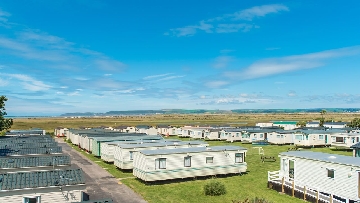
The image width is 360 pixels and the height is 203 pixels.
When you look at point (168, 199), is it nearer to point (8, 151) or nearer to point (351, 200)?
point (351, 200)

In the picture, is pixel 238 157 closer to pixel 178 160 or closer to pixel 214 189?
pixel 178 160

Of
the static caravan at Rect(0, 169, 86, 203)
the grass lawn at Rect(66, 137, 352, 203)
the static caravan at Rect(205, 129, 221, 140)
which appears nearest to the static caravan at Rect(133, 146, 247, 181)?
the grass lawn at Rect(66, 137, 352, 203)

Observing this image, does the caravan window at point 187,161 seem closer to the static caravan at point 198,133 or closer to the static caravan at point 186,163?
the static caravan at point 186,163

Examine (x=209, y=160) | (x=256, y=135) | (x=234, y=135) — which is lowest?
(x=209, y=160)

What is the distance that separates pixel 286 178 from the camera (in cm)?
2730

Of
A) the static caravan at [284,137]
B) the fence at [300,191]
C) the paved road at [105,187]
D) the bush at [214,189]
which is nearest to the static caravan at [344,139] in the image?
the static caravan at [284,137]

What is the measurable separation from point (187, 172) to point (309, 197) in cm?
1103

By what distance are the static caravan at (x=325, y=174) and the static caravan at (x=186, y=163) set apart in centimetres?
549

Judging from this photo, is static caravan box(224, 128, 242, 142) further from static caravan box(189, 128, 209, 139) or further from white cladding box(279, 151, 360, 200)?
white cladding box(279, 151, 360, 200)

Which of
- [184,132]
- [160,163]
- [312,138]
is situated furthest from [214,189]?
[184,132]

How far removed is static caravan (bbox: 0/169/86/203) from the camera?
16078 mm

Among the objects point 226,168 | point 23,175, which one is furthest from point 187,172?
point 23,175

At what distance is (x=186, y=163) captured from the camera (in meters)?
30.2

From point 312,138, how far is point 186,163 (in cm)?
3506
